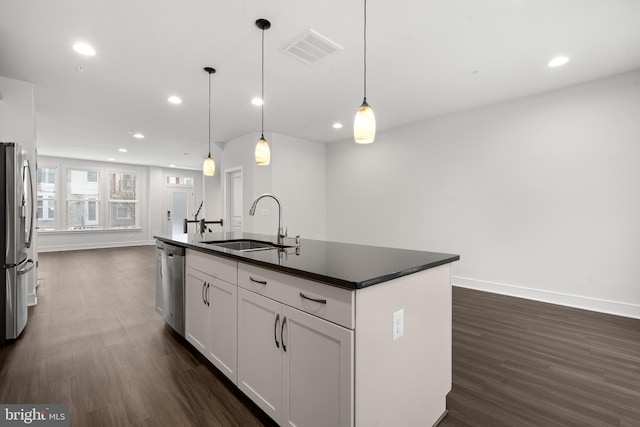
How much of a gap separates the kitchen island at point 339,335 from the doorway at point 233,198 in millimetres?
4790

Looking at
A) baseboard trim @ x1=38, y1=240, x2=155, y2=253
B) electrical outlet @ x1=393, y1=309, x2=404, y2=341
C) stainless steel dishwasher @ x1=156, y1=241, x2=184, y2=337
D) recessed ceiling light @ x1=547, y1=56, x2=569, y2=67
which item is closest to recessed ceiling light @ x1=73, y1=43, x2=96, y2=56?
stainless steel dishwasher @ x1=156, y1=241, x2=184, y2=337

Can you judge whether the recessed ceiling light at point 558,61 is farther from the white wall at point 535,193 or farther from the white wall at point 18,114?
the white wall at point 18,114

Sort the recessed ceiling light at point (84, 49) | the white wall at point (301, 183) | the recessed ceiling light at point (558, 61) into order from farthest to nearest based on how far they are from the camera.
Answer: the white wall at point (301, 183)
the recessed ceiling light at point (558, 61)
the recessed ceiling light at point (84, 49)

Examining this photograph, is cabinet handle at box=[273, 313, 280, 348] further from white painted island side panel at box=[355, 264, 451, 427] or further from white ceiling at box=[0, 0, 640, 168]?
white ceiling at box=[0, 0, 640, 168]

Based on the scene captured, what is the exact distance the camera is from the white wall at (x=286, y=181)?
595 cm

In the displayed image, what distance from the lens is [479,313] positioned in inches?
134

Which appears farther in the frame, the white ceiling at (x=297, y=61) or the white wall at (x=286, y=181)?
the white wall at (x=286, y=181)

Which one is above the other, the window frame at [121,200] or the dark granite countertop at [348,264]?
the window frame at [121,200]

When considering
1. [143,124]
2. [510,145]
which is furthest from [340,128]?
[143,124]

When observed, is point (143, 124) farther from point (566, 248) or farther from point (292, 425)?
point (566, 248)

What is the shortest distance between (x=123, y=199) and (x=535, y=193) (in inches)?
439

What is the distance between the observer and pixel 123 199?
9.61 metres

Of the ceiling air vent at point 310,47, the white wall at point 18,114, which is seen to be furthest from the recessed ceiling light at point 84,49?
the ceiling air vent at point 310,47

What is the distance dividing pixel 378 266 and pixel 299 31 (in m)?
2.27
